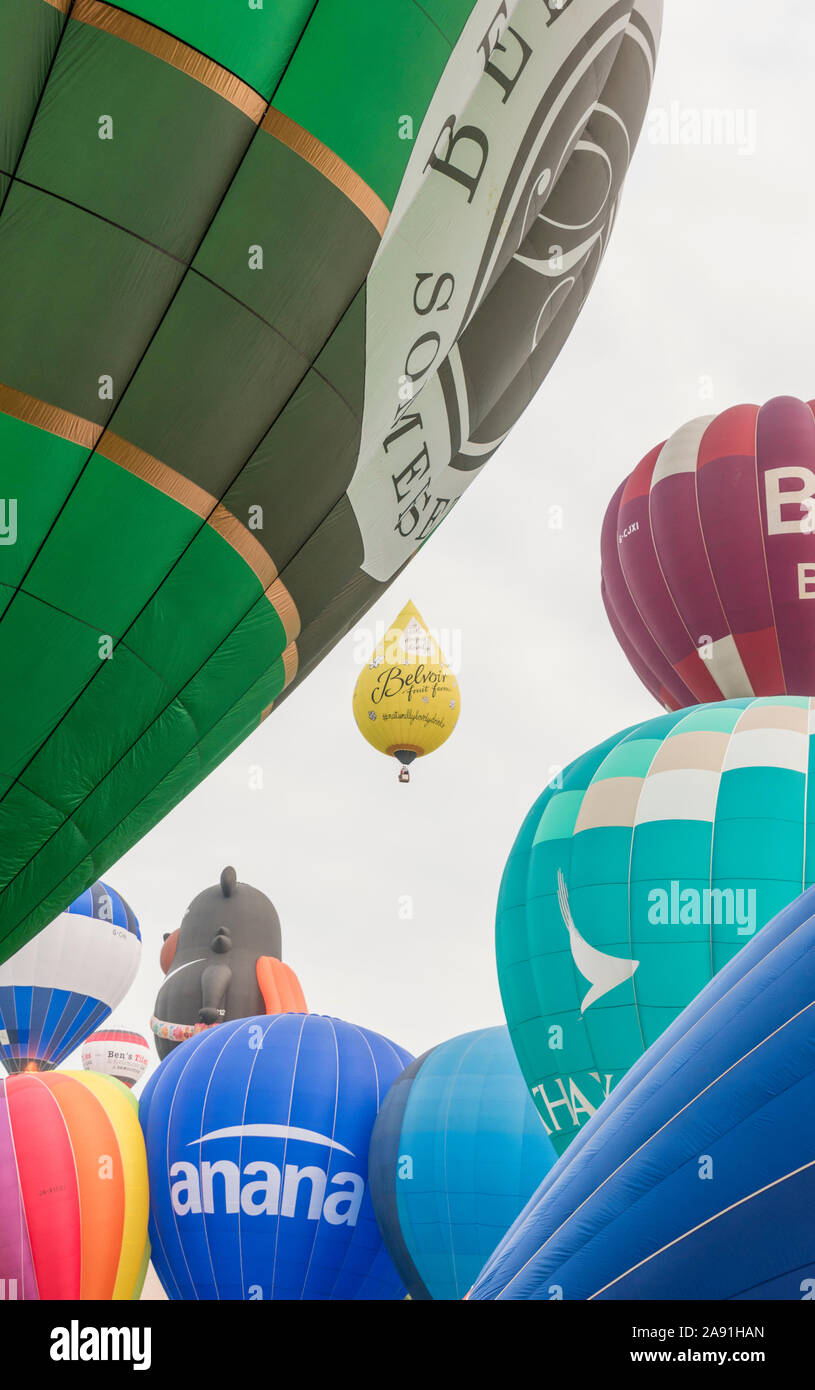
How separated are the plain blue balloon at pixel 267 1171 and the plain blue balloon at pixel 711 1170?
514 centimetres

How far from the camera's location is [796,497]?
29.0 feet

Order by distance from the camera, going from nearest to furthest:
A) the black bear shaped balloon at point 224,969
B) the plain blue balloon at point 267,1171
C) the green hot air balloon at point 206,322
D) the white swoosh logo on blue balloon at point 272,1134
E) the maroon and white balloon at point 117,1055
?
the green hot air balloon at point 206,322, the plain blue balloon at point 267,1171, the white swoosh logo on blue balloon at point 272,1134, the black bear shaped balloon at point 224,969, the maroon and white balloon at point 117,1055

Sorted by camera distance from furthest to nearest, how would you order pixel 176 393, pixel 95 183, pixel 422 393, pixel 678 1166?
pixel 422 393
pixel 678 1166
pixel 176 393
pixel 95 183

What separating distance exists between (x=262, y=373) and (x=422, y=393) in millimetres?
902

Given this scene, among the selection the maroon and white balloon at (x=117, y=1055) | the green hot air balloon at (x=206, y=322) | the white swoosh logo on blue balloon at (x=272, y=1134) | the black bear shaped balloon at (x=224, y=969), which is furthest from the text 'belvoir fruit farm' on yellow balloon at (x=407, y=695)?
the green hot air balloon at (x=206, y=322)

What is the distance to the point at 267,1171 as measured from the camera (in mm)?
9188

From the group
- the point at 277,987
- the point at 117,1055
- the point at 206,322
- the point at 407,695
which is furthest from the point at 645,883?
the point at 117,1055

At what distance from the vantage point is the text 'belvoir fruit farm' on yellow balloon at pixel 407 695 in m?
15.8

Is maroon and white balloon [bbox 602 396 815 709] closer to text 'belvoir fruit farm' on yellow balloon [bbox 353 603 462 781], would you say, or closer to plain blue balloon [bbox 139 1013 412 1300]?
plain blue balloon [bbox 139 1013 412 1300]

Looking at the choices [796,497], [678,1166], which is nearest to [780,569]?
[796,497]

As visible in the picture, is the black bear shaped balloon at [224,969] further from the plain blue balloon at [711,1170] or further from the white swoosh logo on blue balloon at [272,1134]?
the plain blue balloon at [711,1170]

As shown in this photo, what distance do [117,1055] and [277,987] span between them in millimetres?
11895

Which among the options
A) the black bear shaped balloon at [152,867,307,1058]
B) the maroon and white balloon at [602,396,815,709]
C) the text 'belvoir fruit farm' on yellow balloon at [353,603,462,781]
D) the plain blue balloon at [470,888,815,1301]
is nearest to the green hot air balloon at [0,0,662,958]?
the plain blue balloon at [470,888,815,1301]

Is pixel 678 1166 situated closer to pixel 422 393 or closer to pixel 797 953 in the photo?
pixel 797 953
